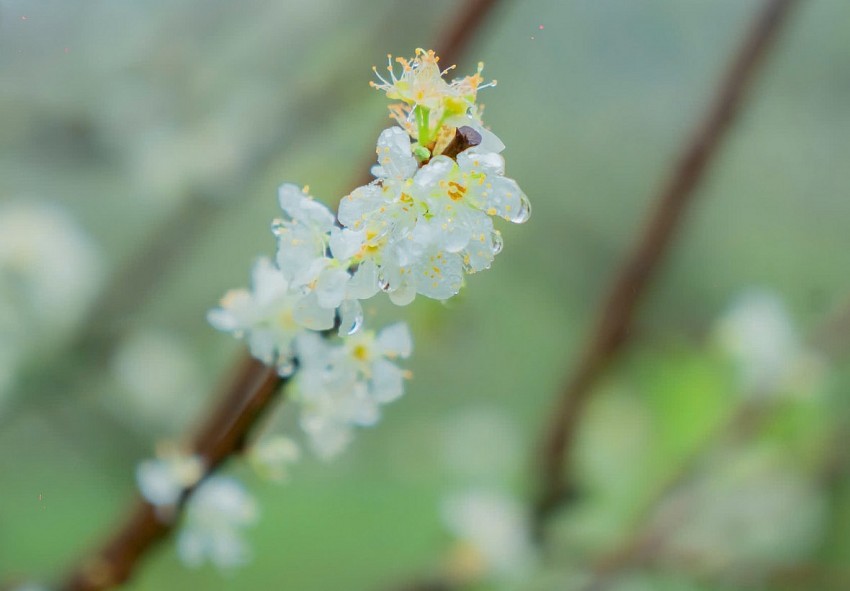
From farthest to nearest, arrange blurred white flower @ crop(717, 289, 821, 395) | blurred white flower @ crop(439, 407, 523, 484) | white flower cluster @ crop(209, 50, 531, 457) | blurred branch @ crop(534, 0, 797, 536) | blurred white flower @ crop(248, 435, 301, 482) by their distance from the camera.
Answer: blurred white flower @ crop(439, 407, 523, 484) → blurred white flower @ crop(717, 289, 821, 395) → blurred branch @ crop(534, 0, 797, 536) → blurred white flower @ crop(248, 435, 301, 482) → white flower cluster @ crop(209, 50, 531, 457)

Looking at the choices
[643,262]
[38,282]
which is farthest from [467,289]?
[38,282]

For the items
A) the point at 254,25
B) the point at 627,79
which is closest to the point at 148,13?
the point at 254,25

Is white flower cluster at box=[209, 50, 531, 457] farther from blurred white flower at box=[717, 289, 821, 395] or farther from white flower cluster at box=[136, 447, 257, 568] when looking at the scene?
blurred white flower at box=[717, 289, 821, 395]

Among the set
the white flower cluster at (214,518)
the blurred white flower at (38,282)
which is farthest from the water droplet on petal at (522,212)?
the blurred white flower at (38,282)

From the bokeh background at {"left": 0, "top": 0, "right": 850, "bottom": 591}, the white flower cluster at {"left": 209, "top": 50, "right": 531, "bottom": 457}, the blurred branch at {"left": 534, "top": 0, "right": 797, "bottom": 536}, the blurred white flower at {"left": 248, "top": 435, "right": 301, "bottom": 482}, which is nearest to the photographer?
the white flower cluster at {"left": 209, "top": 50, "right": 531, "bottom": 457}

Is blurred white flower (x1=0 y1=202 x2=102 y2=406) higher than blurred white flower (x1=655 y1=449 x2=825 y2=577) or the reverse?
higher

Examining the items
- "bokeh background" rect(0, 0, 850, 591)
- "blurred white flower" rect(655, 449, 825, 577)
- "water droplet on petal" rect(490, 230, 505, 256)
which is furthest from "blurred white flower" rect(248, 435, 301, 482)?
"blurred white flower" rect(655, 449, 825, 577)
